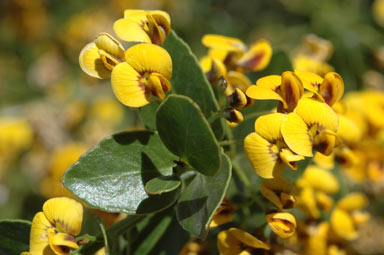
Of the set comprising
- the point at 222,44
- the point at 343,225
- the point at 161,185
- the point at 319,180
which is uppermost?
the point at 222,44

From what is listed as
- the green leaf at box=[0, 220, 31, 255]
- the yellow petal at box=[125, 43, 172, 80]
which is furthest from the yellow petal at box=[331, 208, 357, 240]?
the green leaf at box=[0, 220, 31, 255]

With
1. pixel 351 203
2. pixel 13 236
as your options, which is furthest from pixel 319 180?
pixel 13 236

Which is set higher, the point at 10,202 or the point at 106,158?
the point at 106,158

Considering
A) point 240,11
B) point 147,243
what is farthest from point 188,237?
point 240,11

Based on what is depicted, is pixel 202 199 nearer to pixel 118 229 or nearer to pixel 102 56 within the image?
pixel 118 229

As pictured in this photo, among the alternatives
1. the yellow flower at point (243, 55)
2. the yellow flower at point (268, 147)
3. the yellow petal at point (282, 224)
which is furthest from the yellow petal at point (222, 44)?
the yellow petal at point (282, 224)

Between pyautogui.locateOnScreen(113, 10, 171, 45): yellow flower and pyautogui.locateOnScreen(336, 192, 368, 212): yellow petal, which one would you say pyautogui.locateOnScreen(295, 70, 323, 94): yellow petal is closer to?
pyautogui.locateOnScreen(113, 10, 171, 45): yellow flower

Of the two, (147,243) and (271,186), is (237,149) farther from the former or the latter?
(147,243)
